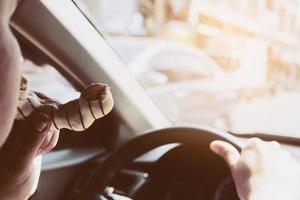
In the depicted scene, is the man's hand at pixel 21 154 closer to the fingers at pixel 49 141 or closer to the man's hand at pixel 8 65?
Answer: the fingers at pixel 49 141

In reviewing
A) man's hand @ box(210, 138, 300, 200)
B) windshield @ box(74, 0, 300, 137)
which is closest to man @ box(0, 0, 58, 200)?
man's hand @ box(210, 138, 300, 200)

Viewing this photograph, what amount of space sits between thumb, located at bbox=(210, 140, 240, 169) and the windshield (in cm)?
36

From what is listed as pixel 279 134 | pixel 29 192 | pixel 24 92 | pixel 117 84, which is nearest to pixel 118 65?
pixel 117 84

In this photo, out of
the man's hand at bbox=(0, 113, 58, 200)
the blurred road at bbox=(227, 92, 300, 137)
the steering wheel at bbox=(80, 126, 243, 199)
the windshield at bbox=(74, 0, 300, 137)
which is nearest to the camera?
the man's hand at bbox=(0, 113, 58, 200)

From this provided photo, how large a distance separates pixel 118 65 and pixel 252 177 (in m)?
0.70

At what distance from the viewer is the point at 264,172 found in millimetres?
1100

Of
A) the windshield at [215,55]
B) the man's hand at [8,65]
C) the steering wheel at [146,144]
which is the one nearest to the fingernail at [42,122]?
the man's hand at [8,65]

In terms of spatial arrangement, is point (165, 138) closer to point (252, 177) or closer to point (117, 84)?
point (117, 84)

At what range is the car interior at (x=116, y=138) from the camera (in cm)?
142

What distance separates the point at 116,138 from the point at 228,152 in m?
0.74

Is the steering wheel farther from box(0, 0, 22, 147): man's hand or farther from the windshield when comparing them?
box(0, 0, 22, 147): man's hand

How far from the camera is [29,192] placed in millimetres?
735

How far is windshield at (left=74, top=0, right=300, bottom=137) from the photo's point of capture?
182 centimetres

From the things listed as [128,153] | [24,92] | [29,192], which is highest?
[24,92]
